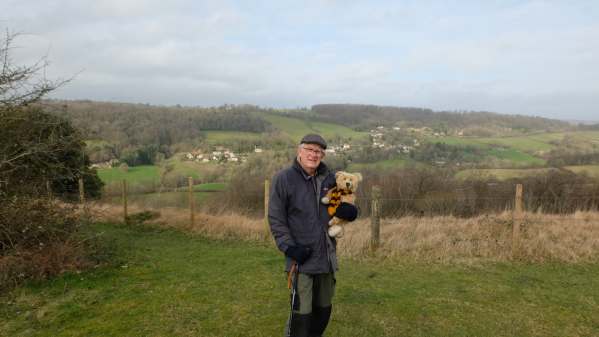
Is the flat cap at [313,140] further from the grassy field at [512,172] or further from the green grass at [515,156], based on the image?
the green grass at [515,156]

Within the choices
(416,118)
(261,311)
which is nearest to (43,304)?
(261,311)

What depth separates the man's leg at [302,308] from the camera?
9.36 feet

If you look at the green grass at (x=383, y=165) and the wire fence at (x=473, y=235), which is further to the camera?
the green grass at (x=383, y=165)

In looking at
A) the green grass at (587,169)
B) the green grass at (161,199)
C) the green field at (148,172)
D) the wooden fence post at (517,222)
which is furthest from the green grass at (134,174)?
the green grass at (587,169)

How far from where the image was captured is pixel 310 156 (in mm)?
2873

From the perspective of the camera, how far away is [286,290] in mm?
5340

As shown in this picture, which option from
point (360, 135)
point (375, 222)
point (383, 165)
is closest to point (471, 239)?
point (375, 222)

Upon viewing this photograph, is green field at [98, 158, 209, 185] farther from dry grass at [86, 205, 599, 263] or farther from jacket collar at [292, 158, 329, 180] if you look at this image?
jacket collar at [292, 158, 329, 180]

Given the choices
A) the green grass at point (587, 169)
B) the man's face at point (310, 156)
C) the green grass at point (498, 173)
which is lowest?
the green grass at point (498, 173)

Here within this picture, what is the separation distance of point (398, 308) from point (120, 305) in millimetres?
3549

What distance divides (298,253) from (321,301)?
55 centimetres

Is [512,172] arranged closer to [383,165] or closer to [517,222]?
[383,165]

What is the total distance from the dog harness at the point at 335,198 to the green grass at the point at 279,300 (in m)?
1.74

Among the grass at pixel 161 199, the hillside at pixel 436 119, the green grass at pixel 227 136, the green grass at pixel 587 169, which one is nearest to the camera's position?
the grass at pixel 161 199
